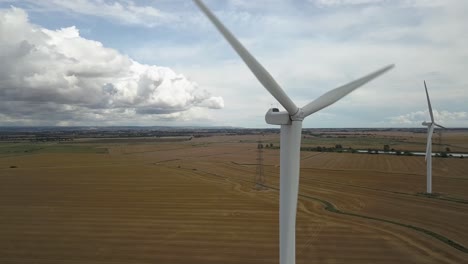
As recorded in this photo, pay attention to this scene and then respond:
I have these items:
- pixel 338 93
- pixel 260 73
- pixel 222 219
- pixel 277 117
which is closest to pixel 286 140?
pixel 277 117

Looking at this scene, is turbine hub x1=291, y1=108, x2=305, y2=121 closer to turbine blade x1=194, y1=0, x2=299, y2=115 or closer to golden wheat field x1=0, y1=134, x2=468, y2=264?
turbine blade x1=194, y1=0, x2=299, y2=115

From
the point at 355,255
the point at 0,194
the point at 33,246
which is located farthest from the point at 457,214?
the point at 0,194

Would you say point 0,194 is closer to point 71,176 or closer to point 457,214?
point 71,176

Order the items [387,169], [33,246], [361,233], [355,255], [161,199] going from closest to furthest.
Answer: [355,255] < [33,246] < [361,233] < [161,199] < [387,169]

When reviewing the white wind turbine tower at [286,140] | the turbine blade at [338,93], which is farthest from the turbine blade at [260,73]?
the turbine blade at [338,93]

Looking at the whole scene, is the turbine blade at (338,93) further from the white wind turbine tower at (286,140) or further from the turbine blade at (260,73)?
the turbine blade at (260,73)

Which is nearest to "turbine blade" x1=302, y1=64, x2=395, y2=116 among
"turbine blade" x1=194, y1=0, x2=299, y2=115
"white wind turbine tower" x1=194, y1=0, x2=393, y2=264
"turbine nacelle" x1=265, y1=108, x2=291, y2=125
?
"white wind turbine tower" x1=194, y1=0, x2=393, y2=264
